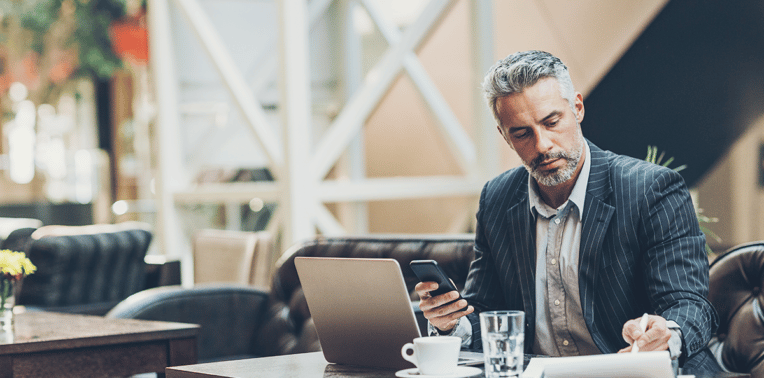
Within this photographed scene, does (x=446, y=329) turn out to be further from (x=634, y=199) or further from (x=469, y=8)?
(x=469, y=8)

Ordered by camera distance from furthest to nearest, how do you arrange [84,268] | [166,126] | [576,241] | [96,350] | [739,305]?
[166,126]
[84,268]
[96,350]
[739,305]
[576,241]

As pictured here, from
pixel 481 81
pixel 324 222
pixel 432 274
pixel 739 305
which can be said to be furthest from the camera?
pixel 481 81

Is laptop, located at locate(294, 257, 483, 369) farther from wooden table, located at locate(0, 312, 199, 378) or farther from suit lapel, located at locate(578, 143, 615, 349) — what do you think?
wooden table, located at locate(0, 312, 199, 378)

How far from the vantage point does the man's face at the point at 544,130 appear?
1.91 m

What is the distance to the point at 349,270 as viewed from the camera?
1.63 m

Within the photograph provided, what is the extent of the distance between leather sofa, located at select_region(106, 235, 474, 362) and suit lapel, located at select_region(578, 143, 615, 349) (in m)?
0.97

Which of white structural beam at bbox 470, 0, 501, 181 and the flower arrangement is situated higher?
white structural beam at bbox 470, 0, 501, 181

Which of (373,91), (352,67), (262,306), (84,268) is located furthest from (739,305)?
(352,67)

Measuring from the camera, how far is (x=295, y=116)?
4.63 meters

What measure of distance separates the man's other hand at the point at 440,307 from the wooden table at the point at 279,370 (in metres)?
0.15

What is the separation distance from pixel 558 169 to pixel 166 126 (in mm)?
4493

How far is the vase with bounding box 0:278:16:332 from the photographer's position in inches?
108

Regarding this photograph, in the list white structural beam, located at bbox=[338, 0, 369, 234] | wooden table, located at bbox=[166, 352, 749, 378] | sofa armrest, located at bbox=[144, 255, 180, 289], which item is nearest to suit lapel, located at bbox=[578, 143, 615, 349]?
wooden table, located at bbox=[166, 352, 749, 378]

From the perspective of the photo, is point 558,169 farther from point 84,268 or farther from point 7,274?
point 84,268
